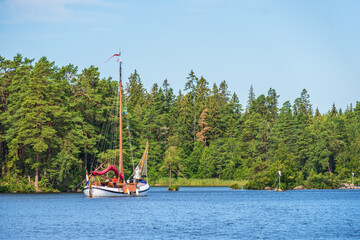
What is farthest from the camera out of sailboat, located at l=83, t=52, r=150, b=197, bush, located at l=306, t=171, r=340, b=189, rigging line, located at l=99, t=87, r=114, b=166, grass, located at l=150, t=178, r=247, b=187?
grass, located at l=150, t=178, r=247, b=187

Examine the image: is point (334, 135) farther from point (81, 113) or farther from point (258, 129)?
point (81, 113)

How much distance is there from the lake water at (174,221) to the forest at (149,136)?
23.1 meters

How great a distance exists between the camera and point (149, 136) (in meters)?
156

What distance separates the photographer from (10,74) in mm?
98875

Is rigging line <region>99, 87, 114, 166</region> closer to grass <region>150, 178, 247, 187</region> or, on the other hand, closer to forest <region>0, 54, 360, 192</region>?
forest <region>0, 54, 360, 192</region>

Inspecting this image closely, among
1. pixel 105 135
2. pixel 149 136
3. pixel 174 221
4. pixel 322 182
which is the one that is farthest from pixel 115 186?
pixel 149 136

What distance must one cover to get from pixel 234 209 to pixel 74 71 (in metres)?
57.3

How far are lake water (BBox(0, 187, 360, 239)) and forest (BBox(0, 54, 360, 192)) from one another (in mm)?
23053

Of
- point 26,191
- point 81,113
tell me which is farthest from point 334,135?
point 26,191

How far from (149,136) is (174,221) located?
106 meters

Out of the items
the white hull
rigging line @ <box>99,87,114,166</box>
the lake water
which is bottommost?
the lake water

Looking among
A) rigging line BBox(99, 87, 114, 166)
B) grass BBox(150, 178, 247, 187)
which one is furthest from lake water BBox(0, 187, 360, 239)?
grass BBox(150, 178, 247, 187)

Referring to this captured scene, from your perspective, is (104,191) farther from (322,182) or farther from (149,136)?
(149,136)

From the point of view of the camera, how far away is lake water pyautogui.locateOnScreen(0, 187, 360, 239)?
4128cm
